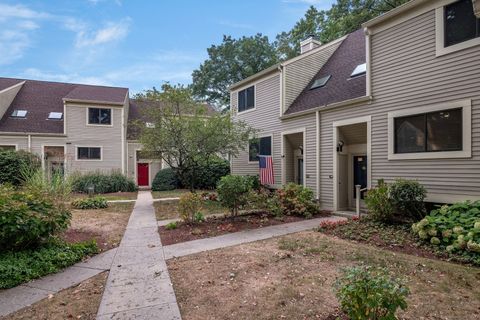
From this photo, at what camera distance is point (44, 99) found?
21.9 m

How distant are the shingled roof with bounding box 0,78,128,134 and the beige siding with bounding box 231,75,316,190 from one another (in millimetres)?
11814

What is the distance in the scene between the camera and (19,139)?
1903 cm

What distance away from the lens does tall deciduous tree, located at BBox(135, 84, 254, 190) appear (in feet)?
39.2

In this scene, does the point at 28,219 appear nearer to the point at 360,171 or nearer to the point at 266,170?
the point at 266,170

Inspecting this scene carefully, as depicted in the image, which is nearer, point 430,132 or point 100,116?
point 430,132

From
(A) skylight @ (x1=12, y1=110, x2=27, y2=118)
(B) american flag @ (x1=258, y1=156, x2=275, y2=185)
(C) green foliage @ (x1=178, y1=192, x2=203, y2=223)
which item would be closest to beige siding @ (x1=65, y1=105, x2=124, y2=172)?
(A) skylight @ (x1=12, y1=110, x2=27, y2=118)

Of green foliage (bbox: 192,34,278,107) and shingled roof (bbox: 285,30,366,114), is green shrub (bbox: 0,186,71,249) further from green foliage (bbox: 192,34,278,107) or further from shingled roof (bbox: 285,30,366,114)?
green foliage (bbox: 192,34,278,107)

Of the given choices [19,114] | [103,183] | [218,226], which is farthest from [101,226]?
[19,114]

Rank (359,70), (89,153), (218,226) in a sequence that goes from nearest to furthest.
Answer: (218,226)
(359,70)
(89,153)

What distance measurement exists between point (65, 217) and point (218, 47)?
30.3 meters

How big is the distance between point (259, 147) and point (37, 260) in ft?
34.6

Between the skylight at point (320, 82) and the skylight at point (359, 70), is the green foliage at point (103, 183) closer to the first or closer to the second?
the skylight at point (320, 82)

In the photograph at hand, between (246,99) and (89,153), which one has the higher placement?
(246,99)

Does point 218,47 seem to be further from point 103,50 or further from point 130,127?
point 103,50
